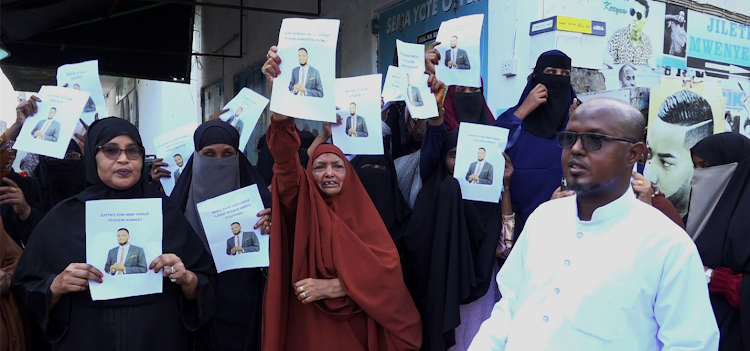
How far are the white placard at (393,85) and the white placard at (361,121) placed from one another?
170mm

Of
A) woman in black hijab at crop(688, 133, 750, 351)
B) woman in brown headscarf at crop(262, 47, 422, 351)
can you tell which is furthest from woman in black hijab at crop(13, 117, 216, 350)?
woman in black hijab at crop(688, 133, 750, 351)

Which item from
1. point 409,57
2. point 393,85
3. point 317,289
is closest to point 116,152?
point 317,289

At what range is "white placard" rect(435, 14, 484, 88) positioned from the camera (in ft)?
12.0

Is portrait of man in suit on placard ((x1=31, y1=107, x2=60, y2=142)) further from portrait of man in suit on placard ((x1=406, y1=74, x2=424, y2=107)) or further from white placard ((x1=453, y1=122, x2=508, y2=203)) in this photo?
white placard ((x1=453, y1=122, x2=508, y2=203))

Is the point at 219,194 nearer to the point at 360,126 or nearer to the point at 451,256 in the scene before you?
the point at 360,126

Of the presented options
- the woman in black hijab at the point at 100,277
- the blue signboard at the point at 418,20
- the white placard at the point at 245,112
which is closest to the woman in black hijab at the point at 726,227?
the blue signboard at the point at 418,20

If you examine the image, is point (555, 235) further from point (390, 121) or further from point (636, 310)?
point (390, 121)

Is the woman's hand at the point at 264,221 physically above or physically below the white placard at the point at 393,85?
below

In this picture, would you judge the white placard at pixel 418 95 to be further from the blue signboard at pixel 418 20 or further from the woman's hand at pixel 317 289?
the blue signboard at pixel 418 20

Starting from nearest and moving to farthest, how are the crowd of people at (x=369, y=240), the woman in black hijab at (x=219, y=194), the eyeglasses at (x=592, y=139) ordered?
the eyeglasses at (x=592, y=139)
the crowd of people at (x=369, y=240)
the woman in black hijab at (x=219, y=194)

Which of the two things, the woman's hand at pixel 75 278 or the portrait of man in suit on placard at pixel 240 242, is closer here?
the woman's hand at pixel 75 278

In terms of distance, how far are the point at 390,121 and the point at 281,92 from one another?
1464mm

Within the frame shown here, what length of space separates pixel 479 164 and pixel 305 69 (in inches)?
41.8

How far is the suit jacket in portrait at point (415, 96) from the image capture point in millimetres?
3561
